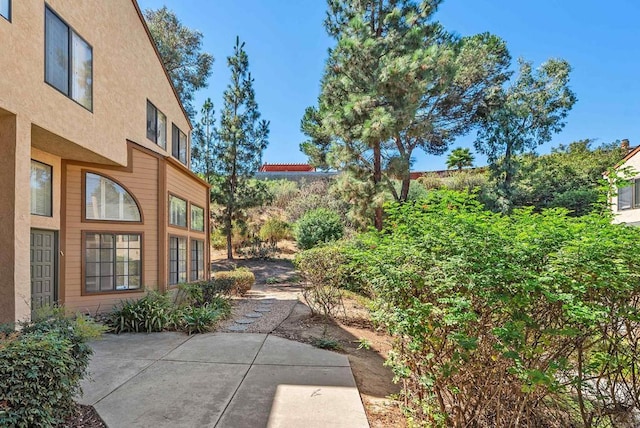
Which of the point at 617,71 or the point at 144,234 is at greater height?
the point at 617,71

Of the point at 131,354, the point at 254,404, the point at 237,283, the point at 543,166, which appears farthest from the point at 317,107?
the point at 254,404

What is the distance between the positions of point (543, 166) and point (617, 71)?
701 centimetres

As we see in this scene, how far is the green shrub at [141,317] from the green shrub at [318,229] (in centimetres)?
1040

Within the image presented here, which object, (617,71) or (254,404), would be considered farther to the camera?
(617,71)

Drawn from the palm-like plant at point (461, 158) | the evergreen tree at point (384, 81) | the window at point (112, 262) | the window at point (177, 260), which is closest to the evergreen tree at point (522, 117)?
the evergreen tree at point (384, 81)

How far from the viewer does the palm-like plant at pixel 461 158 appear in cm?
2417

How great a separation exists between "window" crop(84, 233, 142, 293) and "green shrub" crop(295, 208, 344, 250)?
9769mm

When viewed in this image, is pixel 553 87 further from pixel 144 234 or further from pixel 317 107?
pixel 144 234

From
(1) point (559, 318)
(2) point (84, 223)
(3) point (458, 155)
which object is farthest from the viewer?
(3) point (458, 155)

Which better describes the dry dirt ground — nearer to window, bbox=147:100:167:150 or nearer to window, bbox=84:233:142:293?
window, bbox=84:233:142:293

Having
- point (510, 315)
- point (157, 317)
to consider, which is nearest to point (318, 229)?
point (157, 317)

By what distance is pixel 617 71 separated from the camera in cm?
1424

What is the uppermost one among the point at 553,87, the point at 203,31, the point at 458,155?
the point at 203,31

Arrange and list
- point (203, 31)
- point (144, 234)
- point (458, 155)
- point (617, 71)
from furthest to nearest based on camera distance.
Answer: point (458, 155) → point (203, 31) → point (617, 71) → point (144, 234)
